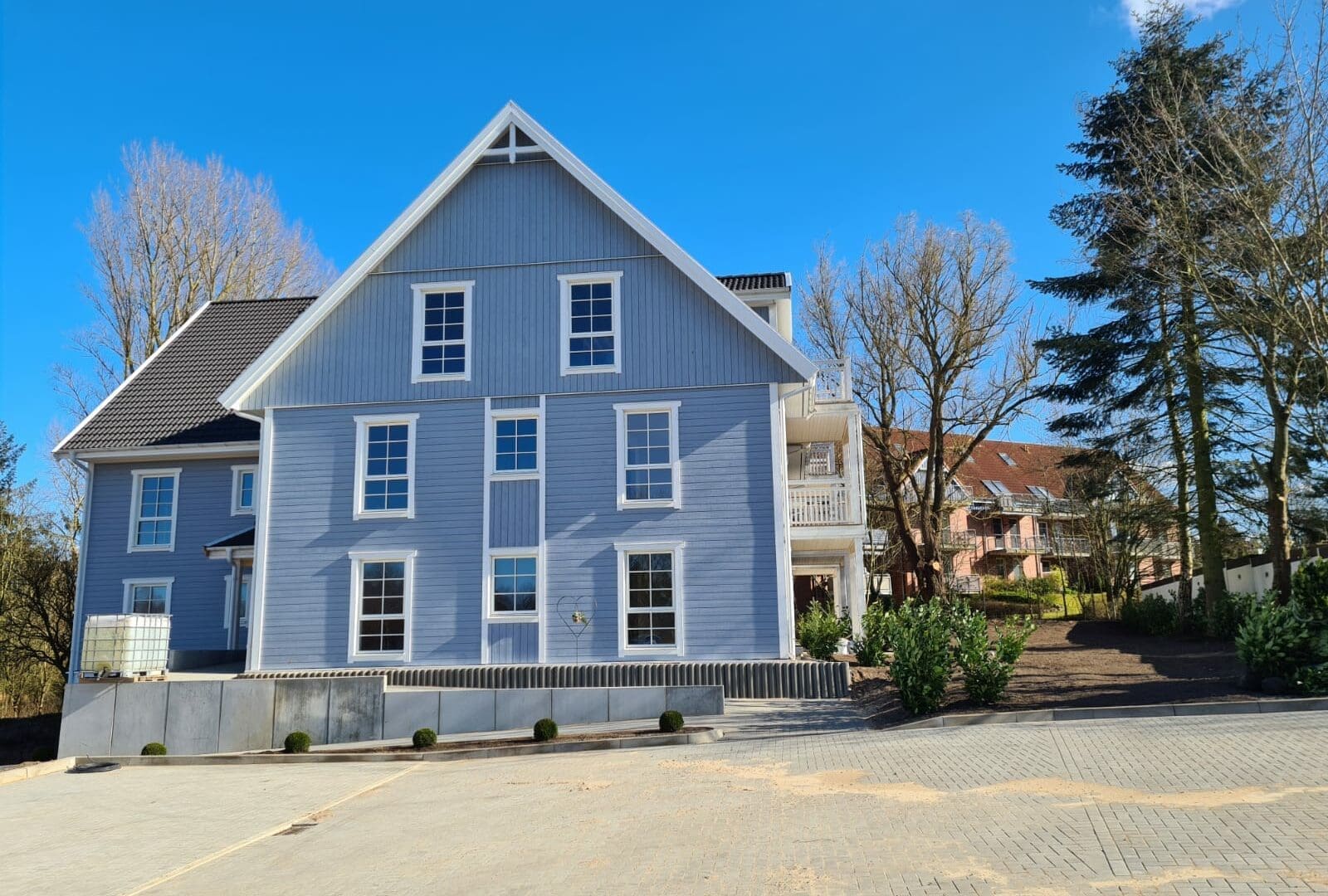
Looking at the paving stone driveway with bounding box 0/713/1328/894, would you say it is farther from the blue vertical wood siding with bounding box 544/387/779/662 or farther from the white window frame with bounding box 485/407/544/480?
the white window frame with bounding box 485/407/544/480

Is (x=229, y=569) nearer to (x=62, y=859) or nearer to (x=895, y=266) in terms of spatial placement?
(x=62, y=859)

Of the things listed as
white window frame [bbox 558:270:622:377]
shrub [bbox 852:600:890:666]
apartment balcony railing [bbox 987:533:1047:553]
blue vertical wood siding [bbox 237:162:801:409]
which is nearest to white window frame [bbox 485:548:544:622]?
blue vertical wood siding [bbox 237:162:801:409]

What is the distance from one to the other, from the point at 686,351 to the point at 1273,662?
11.9 meters

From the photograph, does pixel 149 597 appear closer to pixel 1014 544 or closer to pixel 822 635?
pixel 822 635

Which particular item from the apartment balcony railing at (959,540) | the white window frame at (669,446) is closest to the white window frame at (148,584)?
the white window frame at (669,446)

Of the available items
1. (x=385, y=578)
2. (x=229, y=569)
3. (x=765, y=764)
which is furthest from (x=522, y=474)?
(x=765, y=764)

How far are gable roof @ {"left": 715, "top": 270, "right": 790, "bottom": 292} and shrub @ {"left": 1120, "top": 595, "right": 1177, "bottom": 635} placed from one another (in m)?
13.5

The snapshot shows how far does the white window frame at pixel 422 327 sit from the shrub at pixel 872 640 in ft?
34.4

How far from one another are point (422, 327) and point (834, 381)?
9.72 meters

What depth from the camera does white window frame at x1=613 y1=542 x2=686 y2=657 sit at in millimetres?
20438

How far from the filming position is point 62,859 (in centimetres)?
1016

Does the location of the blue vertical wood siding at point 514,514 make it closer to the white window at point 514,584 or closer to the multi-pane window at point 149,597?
the white window at point 514,584

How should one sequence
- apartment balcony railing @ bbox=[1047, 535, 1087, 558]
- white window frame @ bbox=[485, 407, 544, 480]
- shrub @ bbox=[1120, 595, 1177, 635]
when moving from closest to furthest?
white window frame @ bbox=[485, 407, 544, 480] < shrub @ bbox=[1120, 595, 1177, 635] < apartment balcony railing @ bbox=[1047, 535, 1087, 558]

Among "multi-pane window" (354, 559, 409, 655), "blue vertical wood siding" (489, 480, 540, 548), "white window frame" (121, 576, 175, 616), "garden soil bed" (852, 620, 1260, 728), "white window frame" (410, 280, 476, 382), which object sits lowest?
"garden soil bed" (852, 620, 1260, 728)
